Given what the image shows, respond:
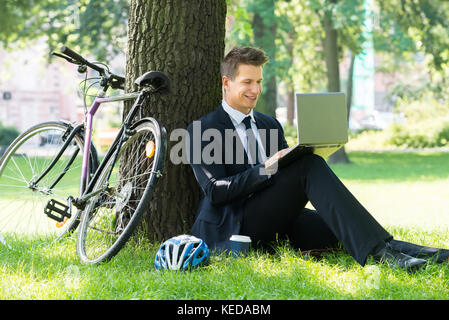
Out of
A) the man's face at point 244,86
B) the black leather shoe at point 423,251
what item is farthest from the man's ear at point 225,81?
the black leather shoe at point 423,251

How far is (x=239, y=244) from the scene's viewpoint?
372 centimetres

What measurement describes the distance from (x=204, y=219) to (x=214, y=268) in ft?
1.47

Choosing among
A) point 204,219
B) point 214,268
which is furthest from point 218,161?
point 214,268

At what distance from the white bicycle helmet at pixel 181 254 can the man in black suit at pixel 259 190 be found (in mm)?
308

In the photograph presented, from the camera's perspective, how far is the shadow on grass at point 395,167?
12565 mm

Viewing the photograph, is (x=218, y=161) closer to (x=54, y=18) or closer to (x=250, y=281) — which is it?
(x=250, y=281)

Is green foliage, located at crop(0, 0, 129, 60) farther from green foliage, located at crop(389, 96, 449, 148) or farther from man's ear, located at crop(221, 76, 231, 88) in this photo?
man's ear, located at crop(221, 76, 231, 88)

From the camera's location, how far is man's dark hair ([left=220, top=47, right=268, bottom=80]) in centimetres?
390

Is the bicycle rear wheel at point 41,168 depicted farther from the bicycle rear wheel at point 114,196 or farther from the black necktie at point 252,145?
the black necktie at point 252,145

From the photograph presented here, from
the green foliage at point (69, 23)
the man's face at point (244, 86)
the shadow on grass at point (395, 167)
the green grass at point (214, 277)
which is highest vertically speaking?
the green foliage at point (69, 23)

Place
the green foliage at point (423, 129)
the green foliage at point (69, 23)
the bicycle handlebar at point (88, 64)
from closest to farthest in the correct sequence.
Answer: the bicycle handlebar at point (88, 64)
the green foliage at point (69, 23)
the green foliage at point (423, 129)

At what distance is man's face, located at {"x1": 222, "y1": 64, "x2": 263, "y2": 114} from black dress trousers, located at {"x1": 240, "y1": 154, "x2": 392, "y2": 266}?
0.55 m

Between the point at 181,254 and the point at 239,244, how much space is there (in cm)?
40

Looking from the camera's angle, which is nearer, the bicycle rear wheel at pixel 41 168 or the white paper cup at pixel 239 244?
the white paper cup at pixel 239 244
